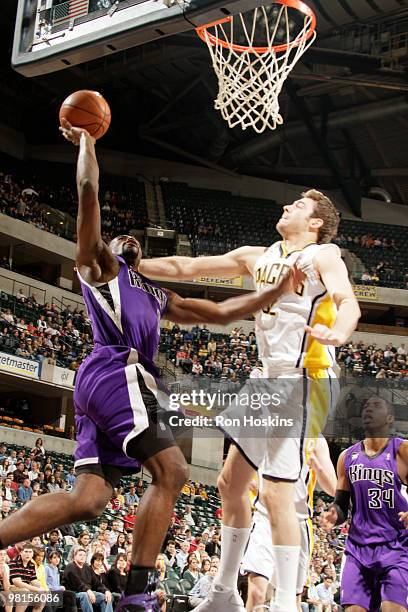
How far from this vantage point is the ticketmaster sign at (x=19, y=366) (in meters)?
20.8

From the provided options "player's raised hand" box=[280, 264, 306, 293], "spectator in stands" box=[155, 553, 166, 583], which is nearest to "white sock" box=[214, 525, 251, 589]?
"player's raised hand" box=[280, 264, 306, 293]

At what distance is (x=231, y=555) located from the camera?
4520 mm

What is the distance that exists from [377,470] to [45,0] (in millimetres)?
4858

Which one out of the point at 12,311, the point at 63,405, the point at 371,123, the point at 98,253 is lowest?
the point at 98,253

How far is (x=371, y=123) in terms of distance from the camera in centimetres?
2808

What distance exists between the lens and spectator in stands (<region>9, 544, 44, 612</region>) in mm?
8953

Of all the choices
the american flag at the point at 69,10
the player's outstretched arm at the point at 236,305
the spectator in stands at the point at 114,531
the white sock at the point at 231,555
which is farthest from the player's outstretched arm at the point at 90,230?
the spectator in stands at the point at 114,531

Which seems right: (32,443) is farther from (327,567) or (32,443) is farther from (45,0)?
(45,0)

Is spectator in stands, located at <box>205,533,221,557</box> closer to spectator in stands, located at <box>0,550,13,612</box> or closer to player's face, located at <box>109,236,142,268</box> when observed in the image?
spectator in stands, located at <box>0,550,13,612</box>

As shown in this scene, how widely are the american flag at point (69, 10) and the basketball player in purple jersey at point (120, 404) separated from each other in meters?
2.68

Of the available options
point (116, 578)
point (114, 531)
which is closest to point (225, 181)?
point (114, 531)

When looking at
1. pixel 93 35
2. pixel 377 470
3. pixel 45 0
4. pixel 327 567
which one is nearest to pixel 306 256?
pixel 377 470

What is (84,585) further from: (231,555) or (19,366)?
(19,366)

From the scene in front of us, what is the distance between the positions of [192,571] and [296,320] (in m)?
7.75
